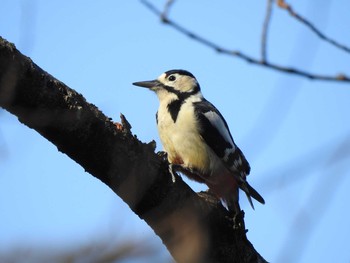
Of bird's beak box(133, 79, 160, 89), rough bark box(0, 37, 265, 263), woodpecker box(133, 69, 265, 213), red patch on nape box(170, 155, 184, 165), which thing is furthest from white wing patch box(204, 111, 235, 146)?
rough bark box(0, 37, 265, 263)

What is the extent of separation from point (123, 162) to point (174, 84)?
3447mm

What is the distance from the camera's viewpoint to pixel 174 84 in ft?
22.7

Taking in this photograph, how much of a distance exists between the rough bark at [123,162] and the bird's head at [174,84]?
2.61 metres

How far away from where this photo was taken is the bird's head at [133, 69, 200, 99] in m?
6.71

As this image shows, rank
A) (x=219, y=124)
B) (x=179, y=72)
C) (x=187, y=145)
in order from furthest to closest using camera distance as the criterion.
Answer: (x=179, y=72) < (x=219, y=124) < (x=187, y=145)

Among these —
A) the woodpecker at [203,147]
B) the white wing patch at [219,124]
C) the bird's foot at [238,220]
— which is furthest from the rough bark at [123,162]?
the white wing patch at [219,124]

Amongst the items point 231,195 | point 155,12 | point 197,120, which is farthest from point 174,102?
point 155,12

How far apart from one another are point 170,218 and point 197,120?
2.19 m

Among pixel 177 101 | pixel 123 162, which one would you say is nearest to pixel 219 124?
pixel 177 101

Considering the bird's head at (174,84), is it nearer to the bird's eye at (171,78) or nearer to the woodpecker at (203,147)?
the bird's eye at (171,78)

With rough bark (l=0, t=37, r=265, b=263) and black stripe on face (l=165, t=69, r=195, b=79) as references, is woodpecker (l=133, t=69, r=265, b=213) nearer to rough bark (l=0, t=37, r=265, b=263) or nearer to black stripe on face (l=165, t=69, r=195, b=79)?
black stripe on face (l=165, t=69, r=195, b=79)

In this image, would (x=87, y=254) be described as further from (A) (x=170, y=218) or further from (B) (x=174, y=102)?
(B) (x=174, y=102)

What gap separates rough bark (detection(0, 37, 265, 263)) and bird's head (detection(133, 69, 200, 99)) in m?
2.61

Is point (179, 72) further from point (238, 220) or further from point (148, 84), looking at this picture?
point (238, 220)
